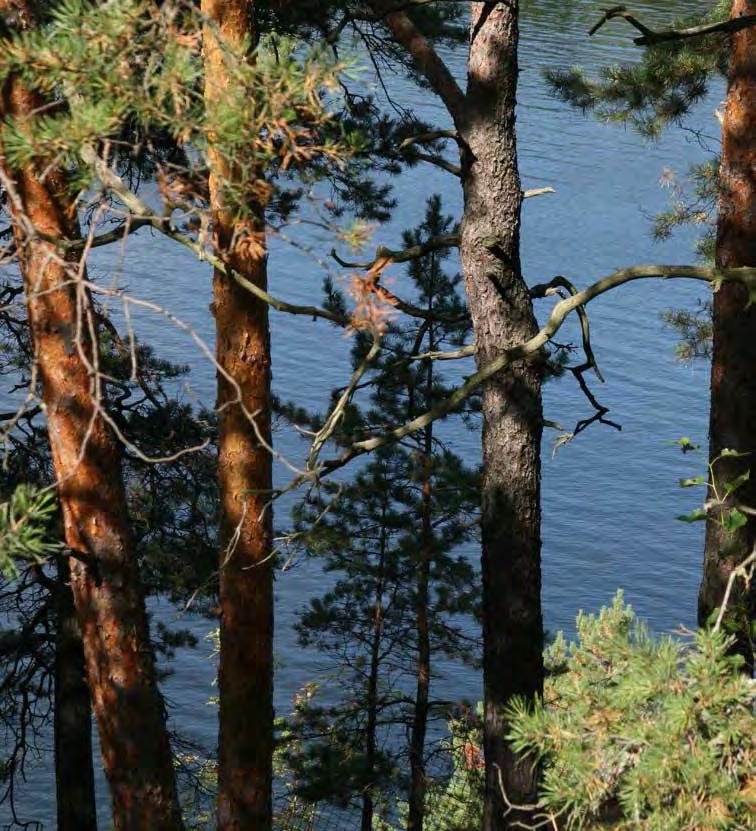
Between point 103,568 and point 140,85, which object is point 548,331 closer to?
point 140,85

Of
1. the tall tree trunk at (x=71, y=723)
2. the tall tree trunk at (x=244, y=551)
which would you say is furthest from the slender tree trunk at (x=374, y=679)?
the tall tree trunk at (x=244, y=551)

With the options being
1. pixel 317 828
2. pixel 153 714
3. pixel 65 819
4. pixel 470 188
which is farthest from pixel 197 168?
pixel 317 828

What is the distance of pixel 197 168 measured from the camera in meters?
2.76

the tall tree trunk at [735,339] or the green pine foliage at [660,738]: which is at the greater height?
the tall tree trunk at [735,339]

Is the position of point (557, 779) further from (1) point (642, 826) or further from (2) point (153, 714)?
(2) point (153, 714)

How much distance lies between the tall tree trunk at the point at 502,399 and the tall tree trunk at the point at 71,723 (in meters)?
3.74

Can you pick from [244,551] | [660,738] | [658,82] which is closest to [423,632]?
[658,82]

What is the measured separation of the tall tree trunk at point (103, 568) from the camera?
16.2ft

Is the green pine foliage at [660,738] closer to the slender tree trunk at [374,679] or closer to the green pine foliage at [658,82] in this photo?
the green pine foliage at [658,82]

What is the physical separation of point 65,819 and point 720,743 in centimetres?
714

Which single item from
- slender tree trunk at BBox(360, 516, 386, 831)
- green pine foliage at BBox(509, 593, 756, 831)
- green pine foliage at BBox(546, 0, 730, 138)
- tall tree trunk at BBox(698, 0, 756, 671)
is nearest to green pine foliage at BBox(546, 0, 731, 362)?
green pine foliage at BBox(546, 0, 730, 138)

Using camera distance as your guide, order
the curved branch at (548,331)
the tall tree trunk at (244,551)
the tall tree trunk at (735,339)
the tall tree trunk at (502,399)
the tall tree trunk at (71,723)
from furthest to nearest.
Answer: the tall tree trunk at (71,723) → the tall tree trunk at (735,339) → the tall tree trunk at (244,551) → the tall tree trunk at (502,399) → the curved branch at (548,331)

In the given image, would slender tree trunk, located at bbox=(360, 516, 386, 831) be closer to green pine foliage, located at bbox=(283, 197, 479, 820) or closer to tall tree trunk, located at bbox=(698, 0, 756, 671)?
green pine foliage, located at bbox=(283, 197, 479, 820)

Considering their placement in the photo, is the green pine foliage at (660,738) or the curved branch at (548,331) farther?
the curved branch at (548,331)
